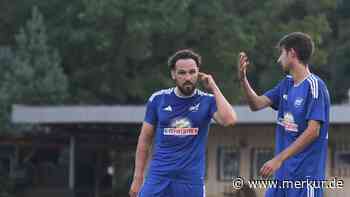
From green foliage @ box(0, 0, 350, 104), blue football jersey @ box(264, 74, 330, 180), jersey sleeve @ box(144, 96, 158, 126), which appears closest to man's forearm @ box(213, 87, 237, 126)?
blue football jersey @ box(264, 74, 330, 180)

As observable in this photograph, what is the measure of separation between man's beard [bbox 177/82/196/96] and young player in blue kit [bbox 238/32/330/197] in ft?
1.38

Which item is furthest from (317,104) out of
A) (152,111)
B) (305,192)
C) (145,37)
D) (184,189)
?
(145,37)

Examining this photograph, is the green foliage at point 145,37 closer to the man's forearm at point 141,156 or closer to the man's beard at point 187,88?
the man's forearm at point 141,156

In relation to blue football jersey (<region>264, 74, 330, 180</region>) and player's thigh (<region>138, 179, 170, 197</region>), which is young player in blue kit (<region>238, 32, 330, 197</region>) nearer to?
blue football jersey (<region>264, 74, 330, 180</region>)

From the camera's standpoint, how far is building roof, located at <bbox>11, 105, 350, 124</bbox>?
20984mm

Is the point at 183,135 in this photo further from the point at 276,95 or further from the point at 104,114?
the point at 104,114

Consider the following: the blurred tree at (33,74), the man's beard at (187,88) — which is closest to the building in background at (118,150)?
the blurred tree at (33,74)

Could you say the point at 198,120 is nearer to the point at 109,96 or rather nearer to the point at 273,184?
the point at 273,184

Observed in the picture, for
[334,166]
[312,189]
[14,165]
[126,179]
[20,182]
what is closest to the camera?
[312,189]

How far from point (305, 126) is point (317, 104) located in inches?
7.6

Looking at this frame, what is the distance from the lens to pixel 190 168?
8.00 metres

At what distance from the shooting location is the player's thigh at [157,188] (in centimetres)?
803

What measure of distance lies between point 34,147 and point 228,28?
7.78 m

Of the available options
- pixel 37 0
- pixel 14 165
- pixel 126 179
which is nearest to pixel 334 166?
pixel 126 179
